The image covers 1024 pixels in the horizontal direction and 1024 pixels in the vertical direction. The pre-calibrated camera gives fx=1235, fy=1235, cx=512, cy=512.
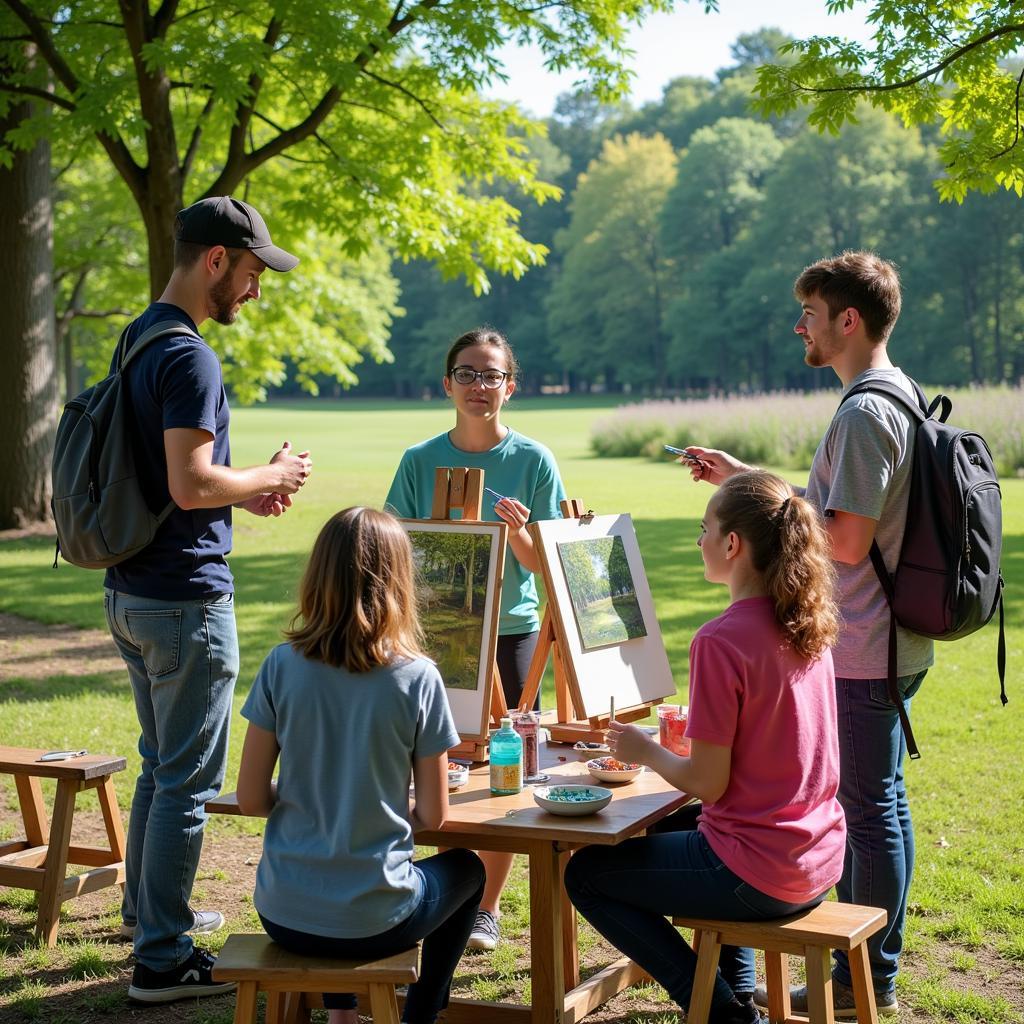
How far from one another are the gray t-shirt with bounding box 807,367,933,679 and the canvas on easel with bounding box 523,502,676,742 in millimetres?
725

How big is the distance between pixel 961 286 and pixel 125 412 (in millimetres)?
62018

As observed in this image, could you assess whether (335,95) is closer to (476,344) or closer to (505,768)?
(476,344)

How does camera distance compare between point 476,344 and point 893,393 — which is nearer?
point 893,393

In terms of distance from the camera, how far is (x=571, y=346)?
83.0 meters

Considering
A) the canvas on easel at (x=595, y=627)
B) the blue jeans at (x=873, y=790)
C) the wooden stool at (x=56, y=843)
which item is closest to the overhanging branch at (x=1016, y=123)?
the canvas on easel at (x=595, y=627)

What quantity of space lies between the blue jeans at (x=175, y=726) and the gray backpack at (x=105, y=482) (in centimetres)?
20

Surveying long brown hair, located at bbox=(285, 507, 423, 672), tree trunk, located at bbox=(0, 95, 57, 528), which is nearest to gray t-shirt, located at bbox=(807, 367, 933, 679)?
long brown hair, located at bbox=(285, 507, 423, 672)

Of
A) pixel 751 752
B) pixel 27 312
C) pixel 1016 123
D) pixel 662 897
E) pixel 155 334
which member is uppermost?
pixel 1016 123

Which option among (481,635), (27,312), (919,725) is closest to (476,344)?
(481,635)

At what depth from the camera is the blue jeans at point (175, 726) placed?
388 cm

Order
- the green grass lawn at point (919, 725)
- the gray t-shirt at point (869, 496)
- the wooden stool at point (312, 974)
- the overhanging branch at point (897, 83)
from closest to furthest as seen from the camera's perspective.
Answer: the wooden stool at point (312, 974) < the gray t-shirt at point (869, 496) < the green grass lawn at point (919, 725) < the overhanging branch at point (897, 83)

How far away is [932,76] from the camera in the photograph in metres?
7.46

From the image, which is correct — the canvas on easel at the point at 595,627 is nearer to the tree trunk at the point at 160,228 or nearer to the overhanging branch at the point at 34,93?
the tree trunk at the point at 160,228

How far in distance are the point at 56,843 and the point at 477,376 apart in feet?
7.86
